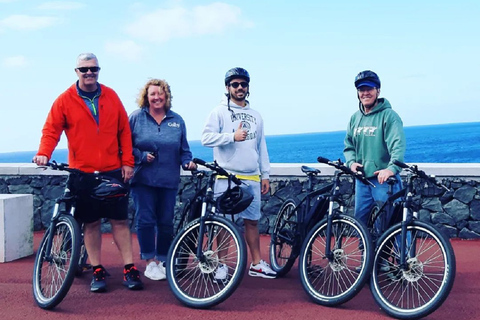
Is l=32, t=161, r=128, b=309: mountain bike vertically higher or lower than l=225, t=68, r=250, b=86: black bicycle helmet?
lower

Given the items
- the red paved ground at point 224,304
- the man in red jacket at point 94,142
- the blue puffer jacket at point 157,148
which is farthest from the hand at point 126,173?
the red paved ground at point 224,304

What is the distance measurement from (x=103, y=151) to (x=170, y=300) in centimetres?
133

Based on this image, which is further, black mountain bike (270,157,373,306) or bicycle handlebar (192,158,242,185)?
bicycle handlebar (192,158,242,185)

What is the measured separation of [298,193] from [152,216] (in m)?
2.96

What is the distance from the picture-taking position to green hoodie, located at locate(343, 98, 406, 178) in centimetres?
511

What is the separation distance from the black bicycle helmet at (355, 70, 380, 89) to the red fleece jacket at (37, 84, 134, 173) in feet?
6.81

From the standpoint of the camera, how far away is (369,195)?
5.43 m

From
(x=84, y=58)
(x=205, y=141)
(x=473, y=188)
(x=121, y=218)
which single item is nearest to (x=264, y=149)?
(x=205, y=141)

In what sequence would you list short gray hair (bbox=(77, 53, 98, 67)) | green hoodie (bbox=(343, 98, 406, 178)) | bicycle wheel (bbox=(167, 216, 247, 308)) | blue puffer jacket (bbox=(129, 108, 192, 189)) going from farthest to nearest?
blue puffer jacket (bbox=(129, 108, 192, 189))
green hoodie (bbox=(343, 98, 406, 178))
short gray hair (bbox=(77, 53, 98, 67))
bicycle wheel (bbox=(167, 216, 247, 308))

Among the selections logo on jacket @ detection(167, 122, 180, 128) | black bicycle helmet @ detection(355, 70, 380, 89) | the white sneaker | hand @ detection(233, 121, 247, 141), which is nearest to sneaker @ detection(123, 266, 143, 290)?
the white sneaker

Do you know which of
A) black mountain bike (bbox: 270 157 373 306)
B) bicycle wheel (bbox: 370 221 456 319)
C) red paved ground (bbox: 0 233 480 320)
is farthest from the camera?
black mountain bike (bbox: 270 157 373 306)

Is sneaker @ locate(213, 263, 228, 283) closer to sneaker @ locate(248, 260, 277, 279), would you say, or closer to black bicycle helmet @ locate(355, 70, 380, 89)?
sneaker @ locate(248, 260, 277, 279)

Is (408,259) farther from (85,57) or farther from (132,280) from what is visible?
(85,57)

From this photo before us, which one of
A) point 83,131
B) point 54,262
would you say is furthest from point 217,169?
point 54,262
